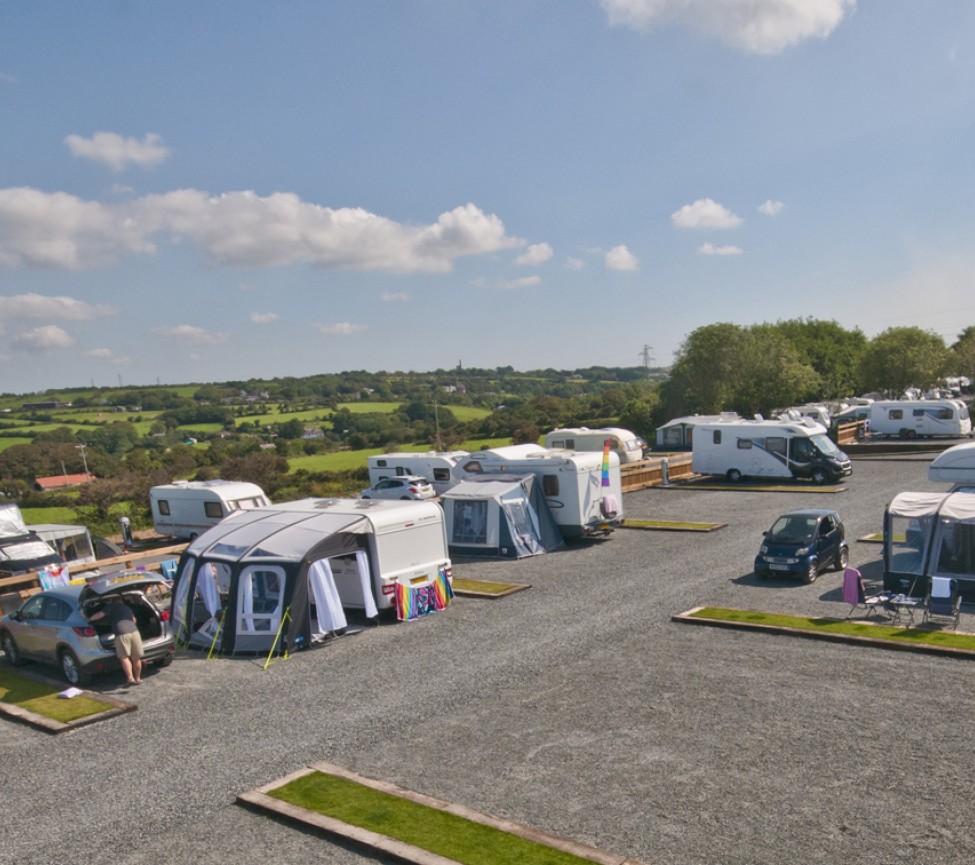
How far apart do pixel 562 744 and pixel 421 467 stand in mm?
23277

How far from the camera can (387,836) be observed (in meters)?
7.91

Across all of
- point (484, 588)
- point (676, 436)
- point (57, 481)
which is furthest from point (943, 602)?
point (57, 481)

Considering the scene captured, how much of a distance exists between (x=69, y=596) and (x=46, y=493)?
139 feet

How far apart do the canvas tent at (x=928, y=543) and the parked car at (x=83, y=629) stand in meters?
13.3

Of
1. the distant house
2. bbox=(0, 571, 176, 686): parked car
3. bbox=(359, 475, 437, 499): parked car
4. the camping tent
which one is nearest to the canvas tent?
the camping tent

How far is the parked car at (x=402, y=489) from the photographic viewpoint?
3064 cm

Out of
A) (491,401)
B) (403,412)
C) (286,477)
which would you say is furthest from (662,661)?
(491,401)

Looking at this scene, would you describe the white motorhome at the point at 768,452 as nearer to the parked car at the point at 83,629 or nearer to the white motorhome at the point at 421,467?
the white motorhome at the point at 421,467

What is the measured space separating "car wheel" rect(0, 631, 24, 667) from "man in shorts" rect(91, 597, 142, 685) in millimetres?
2237

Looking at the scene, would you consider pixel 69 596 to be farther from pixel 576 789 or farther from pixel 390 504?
pixel 576 789

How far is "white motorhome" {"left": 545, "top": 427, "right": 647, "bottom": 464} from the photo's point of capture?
114 ft

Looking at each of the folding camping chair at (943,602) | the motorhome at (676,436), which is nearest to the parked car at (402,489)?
the motorhome at (676,436)

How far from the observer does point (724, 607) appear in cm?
1579

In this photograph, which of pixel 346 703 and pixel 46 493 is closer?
pixel 346 703
